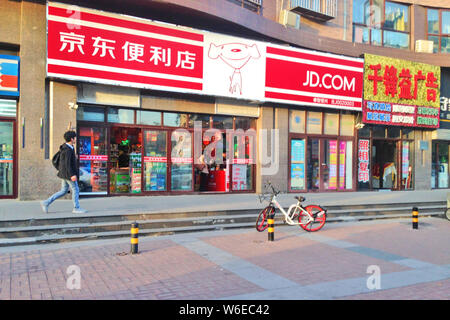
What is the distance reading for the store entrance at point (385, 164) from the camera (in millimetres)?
18641

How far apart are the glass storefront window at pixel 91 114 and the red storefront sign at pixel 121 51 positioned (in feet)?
3.79

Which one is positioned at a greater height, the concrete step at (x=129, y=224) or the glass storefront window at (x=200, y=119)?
the glass storefront window at (x=200, y=119)

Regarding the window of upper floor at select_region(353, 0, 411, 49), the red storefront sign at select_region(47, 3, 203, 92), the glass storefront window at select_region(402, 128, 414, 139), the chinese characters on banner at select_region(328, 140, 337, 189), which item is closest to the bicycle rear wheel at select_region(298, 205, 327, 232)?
the red storefront sign at select_region(47, 3, 203, 92)

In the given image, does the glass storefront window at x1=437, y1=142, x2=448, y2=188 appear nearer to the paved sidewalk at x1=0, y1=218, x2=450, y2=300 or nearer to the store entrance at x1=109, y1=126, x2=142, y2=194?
the paved sidewalk at x1=0, y1=218, x2=450, y2=300

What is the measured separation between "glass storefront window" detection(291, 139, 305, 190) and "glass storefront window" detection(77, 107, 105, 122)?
7.43 m

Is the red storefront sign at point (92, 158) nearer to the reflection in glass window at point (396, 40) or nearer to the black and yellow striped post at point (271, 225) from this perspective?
the black and yellow striped post at point (271, 225)

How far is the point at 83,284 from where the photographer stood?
18.2 ft

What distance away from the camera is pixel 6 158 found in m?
11.6

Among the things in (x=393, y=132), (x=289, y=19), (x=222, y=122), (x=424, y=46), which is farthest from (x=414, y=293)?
(x=424, y=46)

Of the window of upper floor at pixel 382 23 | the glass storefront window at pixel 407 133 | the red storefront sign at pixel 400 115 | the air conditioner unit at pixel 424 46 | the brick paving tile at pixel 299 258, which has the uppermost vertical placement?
the window of upper floor at pixel 382 23

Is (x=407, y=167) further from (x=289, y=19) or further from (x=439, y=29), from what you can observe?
(x=289, y=19)

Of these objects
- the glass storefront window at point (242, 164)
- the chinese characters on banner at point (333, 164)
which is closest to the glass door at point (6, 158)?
the glass storefront window at point (242, 164)

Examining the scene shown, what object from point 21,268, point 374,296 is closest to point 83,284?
point 21,268

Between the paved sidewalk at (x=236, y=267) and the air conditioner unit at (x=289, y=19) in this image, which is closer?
the paved sidewalk at (x=236, y=267)
